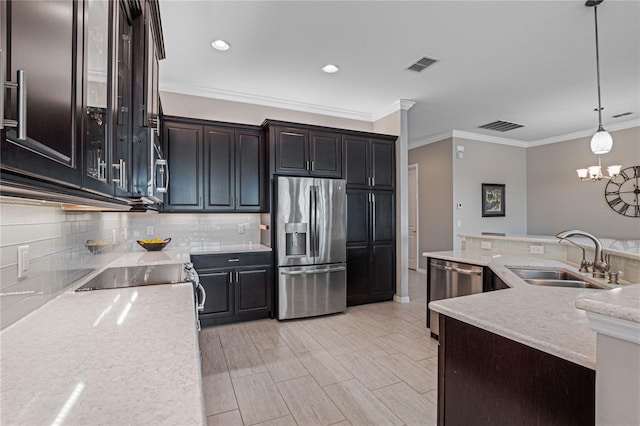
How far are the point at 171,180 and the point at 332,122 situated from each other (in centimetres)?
245

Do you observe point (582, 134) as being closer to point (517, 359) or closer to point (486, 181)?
point (486, 181)

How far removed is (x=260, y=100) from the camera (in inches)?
168

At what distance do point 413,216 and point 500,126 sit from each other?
7.78 feet

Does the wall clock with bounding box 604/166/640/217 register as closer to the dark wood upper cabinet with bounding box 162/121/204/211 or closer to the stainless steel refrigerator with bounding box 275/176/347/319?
the stainless steel refrigerator with bounding box 275/176/347/319

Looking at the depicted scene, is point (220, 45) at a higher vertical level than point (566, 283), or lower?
higher

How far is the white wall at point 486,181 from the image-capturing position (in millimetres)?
5973

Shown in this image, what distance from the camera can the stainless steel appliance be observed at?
183 centimetres

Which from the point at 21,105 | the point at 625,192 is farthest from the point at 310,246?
the point at 625,192

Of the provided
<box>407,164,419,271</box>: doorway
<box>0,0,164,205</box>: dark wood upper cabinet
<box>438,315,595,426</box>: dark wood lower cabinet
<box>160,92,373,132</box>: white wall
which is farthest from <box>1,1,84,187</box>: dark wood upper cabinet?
<box>407,164,419,271</box>: doorway

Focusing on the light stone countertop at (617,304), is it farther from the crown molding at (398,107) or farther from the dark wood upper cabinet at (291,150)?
the crown molding at (398,107)

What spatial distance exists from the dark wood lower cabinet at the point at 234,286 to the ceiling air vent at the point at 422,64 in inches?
105

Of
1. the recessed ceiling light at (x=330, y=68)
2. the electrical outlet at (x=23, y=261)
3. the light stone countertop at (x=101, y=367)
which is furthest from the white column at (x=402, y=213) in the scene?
the electrical outlet at (x=23, y=261)

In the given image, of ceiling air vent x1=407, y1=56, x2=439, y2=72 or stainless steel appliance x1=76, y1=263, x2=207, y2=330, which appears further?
ceiling air vent x1=407, y1=56, x2=439, y2=72

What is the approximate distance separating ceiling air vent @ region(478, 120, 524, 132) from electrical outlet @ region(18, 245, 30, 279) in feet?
20.2
